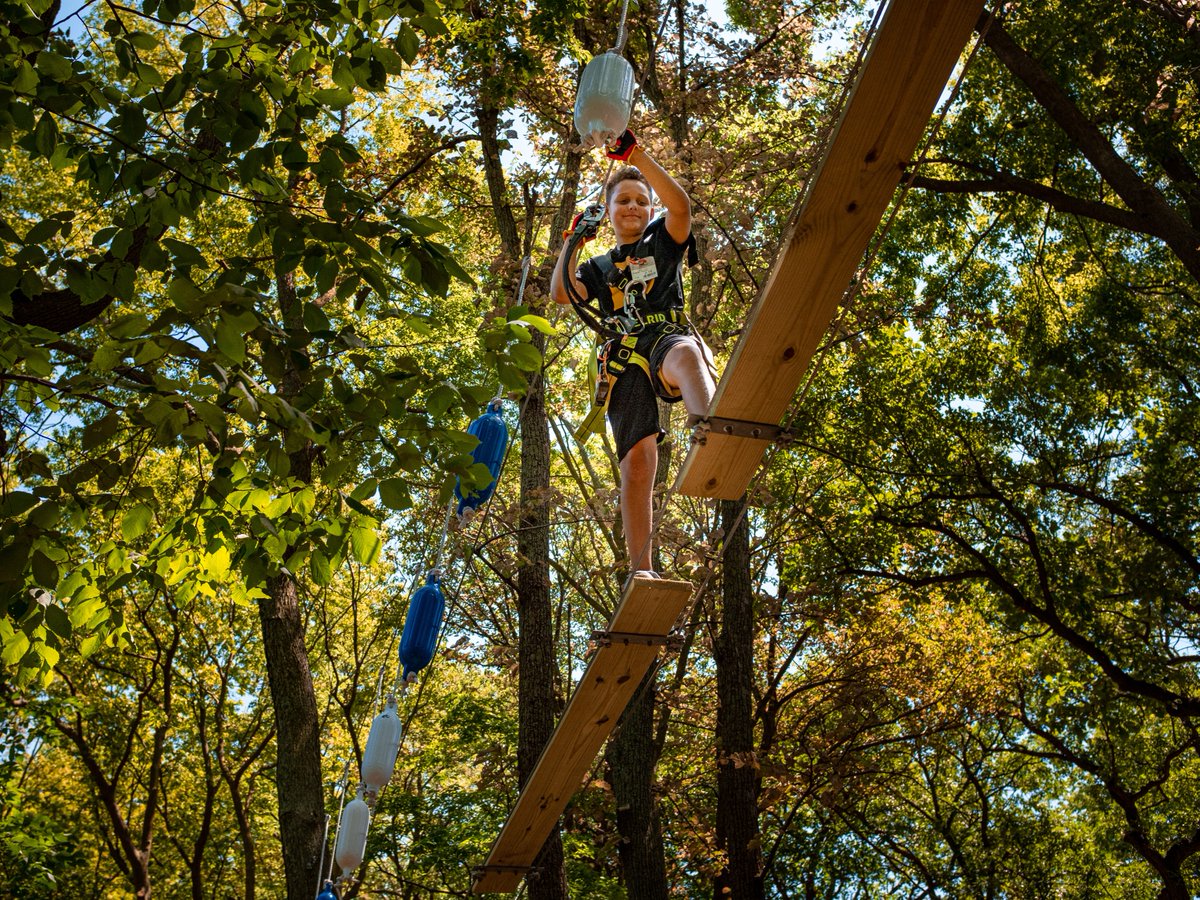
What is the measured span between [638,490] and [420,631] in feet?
3.20

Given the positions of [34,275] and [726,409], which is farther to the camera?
[726,409]

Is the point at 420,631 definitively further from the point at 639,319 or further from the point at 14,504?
the point at 14,504

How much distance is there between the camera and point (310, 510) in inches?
142

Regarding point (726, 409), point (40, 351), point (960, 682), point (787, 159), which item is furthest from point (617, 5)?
point (960, 682)

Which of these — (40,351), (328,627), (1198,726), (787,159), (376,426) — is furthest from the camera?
(328,627)

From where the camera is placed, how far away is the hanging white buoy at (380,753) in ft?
13.2

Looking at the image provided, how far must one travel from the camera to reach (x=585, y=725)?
14.0 ft

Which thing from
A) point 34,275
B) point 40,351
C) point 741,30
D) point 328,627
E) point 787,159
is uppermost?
point 741,30

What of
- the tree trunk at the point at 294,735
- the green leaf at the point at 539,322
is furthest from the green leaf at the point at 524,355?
the tree trunk at the point at 294,735

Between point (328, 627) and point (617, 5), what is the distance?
8813 millimetres

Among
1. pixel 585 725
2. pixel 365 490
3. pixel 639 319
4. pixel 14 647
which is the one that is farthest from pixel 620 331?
pixel 14 647

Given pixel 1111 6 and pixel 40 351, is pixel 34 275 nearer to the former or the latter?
pixel 40 351

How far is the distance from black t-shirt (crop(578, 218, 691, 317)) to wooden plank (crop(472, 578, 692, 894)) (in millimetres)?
1070

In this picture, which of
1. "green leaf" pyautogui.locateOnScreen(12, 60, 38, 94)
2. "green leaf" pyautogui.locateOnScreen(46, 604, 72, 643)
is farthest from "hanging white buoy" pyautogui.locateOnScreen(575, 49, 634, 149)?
"green leaf" pyautogui.locateOnScreen(46, 604, 72, 643)
